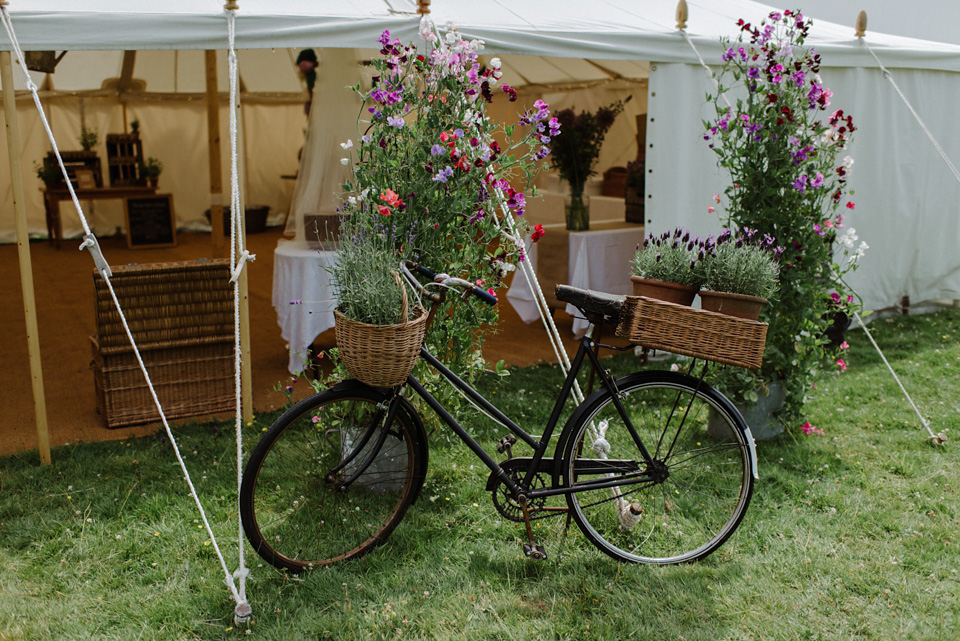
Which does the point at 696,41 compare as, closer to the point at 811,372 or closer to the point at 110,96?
the point at 811,372

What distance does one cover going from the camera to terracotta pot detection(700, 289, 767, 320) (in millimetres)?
2955

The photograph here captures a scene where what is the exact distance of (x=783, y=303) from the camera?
4.01 m

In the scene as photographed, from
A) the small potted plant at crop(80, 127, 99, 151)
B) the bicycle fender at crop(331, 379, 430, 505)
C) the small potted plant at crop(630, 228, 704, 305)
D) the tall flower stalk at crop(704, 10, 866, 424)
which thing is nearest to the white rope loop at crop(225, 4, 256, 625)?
the bicycle fender at crop(331, 379, 430, 505)

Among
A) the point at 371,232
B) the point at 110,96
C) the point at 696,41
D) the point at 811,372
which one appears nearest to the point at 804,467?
the point at 811,372

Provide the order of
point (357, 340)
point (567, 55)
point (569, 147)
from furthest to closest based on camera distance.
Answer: point (569, 147), point (567, 55), point (357, 340)

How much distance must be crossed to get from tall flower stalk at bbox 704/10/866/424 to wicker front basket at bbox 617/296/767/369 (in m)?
1.25

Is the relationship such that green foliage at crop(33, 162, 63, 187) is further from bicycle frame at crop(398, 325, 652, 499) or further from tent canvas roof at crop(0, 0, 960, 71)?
bicycle frame at crop(398, 325, 652, 499)

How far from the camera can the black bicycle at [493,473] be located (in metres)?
2.79

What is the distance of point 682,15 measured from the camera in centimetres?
482

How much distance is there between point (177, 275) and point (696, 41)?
317cm

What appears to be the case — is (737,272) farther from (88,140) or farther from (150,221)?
(88,140)

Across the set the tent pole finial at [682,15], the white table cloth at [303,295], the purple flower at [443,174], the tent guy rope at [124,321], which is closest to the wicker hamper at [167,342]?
the white table cloth at [303,295]

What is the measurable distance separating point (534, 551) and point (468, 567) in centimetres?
28

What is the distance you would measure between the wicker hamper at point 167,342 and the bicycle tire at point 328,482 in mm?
1290
